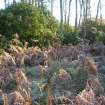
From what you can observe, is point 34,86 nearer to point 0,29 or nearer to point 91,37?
point 0,29

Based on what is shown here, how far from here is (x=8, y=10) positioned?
17828 mm

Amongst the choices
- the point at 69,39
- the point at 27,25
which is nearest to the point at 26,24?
the point at 27,25

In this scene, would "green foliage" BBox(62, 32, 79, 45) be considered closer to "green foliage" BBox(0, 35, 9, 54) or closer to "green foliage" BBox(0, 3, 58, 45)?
"green foliage" BBox(0, 3, 58, 45)

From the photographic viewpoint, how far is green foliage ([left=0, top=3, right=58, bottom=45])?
16.9 meters

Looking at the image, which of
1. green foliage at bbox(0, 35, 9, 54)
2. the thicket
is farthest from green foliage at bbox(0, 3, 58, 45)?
green foliage at bbox(0, 35, 9, 54)

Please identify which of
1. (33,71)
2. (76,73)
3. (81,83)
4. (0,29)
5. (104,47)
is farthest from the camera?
(0,29)

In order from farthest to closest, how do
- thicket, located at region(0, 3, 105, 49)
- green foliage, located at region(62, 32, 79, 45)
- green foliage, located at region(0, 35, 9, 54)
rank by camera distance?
green foliage, located at region(62, 32, 79, 45), thicket, located at region(0, 3, 105, 49), green foliage, located at region(0, 35, 9, 54)

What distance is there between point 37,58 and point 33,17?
4910 millimetres

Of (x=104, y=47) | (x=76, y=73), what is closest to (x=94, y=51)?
(x=104, y=47)

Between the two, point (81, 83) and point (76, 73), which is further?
point (76, 73)

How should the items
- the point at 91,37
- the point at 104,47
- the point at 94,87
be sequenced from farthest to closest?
the point at 91,37 < the point at 104,47 < the point at 94,87

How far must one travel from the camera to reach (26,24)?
56.5ft

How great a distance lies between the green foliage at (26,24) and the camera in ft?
55.5

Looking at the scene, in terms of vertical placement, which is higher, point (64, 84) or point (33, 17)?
point (33, 17)
